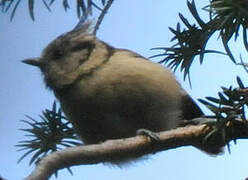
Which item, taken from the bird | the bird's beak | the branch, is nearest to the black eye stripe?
the bird

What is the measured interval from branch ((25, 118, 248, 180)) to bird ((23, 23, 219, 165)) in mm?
573

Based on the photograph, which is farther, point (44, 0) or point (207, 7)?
point (44, 0)

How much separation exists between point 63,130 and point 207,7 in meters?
0.63

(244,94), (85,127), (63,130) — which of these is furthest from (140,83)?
(244,94)

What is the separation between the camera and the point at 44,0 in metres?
1.92

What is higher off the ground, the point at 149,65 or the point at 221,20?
the point at 221,20

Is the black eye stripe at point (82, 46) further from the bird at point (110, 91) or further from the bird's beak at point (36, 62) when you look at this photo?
the bird's beak at point (36, 62)

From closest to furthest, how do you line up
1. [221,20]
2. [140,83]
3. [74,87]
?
[221,20]
[140,83]
[74,87]

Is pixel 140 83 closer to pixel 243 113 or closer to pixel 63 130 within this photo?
pixel 63 130

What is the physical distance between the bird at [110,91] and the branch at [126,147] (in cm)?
57

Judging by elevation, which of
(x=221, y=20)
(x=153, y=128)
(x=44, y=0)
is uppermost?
(x=44, y=0)

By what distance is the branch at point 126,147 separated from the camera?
3.66 feet

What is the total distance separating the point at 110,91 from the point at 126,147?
0.74m

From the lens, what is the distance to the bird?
199cm
